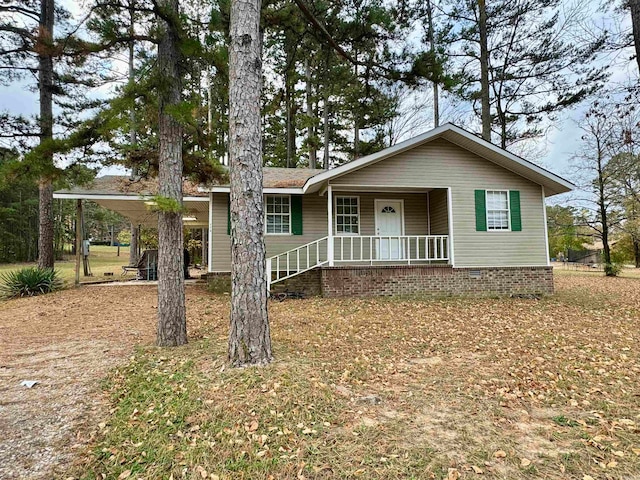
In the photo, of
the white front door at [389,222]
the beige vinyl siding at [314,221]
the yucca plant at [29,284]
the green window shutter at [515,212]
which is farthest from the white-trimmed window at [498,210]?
the yucca plant at [29,284]

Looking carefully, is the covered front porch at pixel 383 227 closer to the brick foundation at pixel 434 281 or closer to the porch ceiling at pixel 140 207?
the brick foundation at pixel 434 281

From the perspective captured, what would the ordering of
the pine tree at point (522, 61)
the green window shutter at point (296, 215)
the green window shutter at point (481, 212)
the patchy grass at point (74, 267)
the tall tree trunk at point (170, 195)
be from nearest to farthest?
the tall tree trunk at point (170, 195), the green window shutter at point (481, 212), the green window shutter at point (296, 215), the pine tree at point (522, 61), the patchy grass at point (74, 267)

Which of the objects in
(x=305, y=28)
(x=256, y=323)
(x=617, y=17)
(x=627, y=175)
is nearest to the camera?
(x=256, y=323)

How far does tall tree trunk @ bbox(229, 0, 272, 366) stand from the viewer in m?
3.55

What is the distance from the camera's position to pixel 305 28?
→ 6.11m

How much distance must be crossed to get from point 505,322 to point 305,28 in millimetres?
6319

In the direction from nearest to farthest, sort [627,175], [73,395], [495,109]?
[73,395] → [495,109] → [627,175]

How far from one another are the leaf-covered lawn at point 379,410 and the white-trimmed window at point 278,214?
5273 mm

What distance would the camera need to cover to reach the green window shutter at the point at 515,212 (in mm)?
9938

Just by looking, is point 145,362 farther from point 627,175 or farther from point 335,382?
point 627,175

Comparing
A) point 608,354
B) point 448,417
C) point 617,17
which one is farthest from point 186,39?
point 617,17

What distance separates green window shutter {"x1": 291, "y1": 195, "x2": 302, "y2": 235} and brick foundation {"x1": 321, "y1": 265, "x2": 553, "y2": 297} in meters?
1.86

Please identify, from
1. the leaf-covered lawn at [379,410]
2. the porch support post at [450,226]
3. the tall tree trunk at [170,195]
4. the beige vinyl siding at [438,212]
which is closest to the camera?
the leaf-covered lawn at [379,410]

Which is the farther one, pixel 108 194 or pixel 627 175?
pixel 627 175
